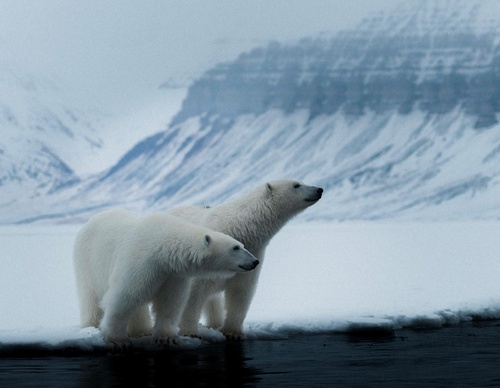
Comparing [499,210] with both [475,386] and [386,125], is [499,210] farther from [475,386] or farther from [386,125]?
[475,386]

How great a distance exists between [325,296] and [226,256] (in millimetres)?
8370

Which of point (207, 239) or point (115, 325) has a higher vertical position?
point (207, 239)

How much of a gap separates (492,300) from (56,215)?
163 metres

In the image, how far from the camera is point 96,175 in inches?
7530

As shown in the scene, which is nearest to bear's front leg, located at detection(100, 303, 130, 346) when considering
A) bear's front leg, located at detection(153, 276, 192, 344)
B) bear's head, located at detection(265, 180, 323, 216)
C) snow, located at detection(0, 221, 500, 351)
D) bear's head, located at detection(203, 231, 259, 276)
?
snow, located at detection(0, 221, 500, 351)

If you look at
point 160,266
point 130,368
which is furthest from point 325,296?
point 130,368

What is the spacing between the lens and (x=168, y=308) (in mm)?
9906

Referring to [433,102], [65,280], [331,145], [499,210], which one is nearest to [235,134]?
[331,145]

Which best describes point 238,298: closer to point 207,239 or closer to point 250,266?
point 250,266

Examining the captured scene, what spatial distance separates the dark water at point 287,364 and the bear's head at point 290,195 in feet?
4.59

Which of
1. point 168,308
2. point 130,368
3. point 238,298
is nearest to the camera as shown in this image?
point 130,368

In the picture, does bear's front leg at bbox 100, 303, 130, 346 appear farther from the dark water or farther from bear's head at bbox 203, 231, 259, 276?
bear's head at bbox 203, 231, 259, 276

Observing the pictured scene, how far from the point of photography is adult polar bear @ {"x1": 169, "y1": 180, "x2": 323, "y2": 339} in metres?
10.9

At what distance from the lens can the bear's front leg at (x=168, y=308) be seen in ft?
32.5
